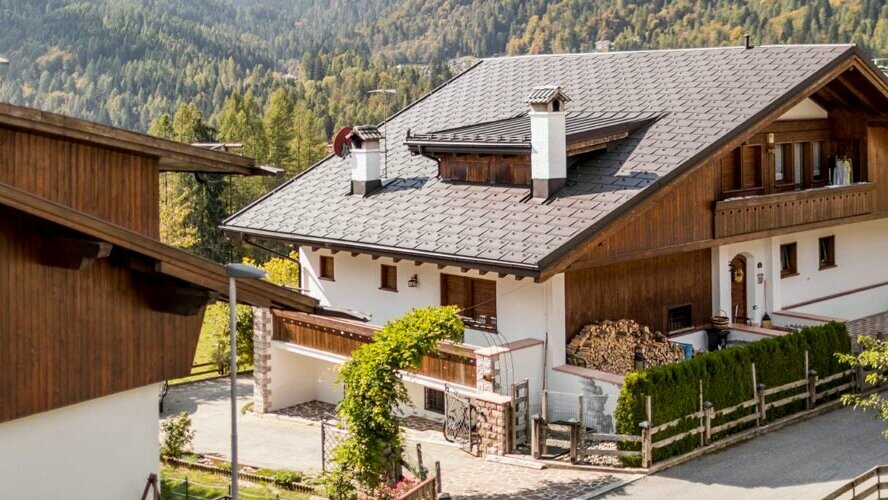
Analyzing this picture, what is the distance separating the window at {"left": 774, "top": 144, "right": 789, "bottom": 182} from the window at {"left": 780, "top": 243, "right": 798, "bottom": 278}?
1650 mm

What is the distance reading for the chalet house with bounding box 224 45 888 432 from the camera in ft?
74.6

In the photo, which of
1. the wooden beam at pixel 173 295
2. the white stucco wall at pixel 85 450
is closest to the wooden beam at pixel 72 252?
the wooden beam at pixel 173 295

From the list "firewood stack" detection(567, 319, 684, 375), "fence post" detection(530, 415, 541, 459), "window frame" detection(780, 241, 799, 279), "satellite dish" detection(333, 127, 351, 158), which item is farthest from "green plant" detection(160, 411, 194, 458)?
"window frame" detection(780, 241, 799, 279)

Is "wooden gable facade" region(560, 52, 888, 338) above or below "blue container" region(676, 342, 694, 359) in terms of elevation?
above

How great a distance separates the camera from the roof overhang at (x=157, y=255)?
1177 centimetres

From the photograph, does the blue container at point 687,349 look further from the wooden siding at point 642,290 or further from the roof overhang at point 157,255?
the roof overhang at point 157,255

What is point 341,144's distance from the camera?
103ft

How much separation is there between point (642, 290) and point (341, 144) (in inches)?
394

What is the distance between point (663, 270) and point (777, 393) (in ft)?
11.7

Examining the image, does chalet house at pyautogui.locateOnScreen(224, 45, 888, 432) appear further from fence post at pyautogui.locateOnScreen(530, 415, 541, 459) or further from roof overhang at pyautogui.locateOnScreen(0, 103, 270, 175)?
roof overhang at pyautogui.locateOnScreen(0, 103, 270, 175)

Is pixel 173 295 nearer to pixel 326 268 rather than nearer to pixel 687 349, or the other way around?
pixel 687 349

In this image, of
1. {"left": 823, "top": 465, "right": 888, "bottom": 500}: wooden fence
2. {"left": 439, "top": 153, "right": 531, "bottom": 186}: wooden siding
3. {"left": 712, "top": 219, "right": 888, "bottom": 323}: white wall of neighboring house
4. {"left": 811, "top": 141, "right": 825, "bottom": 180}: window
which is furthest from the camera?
{"left": 811, "top": 141, "right": 825, "bottom": 180}: window

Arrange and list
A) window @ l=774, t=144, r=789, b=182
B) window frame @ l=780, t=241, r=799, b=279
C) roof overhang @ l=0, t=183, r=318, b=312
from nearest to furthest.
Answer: roof overhang @ l=0, t=183, r=318, b=312
window @ l=774, t=144, r=789, b=182
window frame @ l=780, t=241, r=799, b=279

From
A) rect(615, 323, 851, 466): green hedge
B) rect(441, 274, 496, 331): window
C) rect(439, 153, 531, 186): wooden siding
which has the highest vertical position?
rect(439, 153, 531, 186): wooden siding
